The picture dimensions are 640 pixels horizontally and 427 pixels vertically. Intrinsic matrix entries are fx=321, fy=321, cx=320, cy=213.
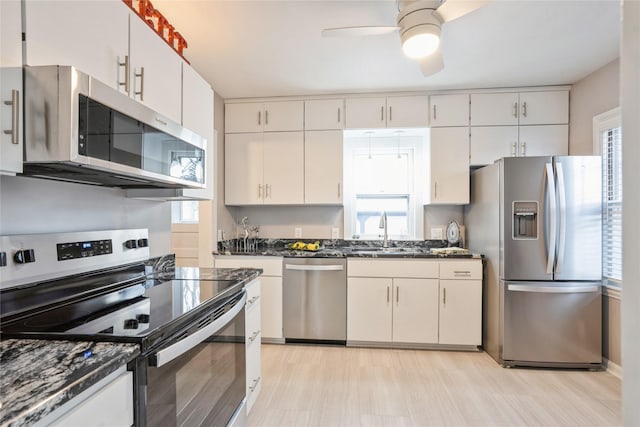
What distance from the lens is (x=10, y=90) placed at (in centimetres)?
87

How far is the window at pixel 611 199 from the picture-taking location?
2.53m

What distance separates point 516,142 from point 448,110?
0.71 metres

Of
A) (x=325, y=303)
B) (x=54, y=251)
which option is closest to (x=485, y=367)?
(x=325, y=303)

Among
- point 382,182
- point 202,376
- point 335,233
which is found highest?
point 382,182

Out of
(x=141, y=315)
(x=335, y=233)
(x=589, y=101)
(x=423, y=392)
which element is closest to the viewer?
(x=141, y=315)

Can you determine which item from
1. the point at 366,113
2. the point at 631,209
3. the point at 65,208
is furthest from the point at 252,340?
the point at 366,113

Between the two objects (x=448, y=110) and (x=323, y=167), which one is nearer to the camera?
(x=448, y=110)

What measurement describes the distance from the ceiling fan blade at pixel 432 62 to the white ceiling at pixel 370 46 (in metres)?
0.24

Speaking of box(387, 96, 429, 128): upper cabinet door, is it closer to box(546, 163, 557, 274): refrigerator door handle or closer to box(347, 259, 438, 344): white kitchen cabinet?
box(546, 163, 557, 274): refrigerator door handle

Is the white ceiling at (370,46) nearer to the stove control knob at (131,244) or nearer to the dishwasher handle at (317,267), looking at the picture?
the stove control knob at (131,244)

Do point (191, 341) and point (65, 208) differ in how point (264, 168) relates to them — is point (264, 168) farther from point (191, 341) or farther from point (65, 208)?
point (191, 341)

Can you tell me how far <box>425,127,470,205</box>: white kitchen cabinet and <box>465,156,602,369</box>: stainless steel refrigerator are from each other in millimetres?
534

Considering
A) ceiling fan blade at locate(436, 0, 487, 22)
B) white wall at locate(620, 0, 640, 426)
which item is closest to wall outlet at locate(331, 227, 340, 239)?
ceiling fan blade at locate(436, 0, 487, 22)

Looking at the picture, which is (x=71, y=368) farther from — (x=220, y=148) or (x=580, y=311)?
(x=580, y=311)
